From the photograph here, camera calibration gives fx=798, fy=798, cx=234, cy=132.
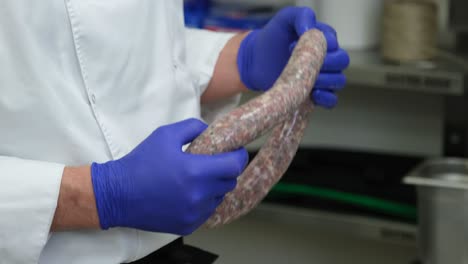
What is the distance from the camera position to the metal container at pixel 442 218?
1.36 meters

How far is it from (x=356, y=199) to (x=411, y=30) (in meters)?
0.36

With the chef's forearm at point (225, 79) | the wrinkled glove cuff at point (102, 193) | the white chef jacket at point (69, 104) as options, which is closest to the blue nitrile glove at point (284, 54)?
the chef's forearm at point (225, 79)

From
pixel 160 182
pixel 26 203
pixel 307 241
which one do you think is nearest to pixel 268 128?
pixel 160 182

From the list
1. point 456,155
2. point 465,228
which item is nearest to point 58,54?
point 465,228

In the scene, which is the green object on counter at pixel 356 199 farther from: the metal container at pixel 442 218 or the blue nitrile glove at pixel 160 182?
the blue nitrile glove at pixel 160 182

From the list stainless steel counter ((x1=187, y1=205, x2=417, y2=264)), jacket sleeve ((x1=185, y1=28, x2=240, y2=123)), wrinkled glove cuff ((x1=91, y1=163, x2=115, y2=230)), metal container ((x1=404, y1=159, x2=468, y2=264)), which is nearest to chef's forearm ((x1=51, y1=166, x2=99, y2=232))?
wrinkled glove cuff ((x1=91, y1=163, x2=115, y2=230))

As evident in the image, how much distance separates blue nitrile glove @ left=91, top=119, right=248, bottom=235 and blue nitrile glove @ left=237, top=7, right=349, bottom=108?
277 millimetres

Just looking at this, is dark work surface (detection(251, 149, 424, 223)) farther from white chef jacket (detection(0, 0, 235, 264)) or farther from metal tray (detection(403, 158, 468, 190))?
white chef jacket (detection(0, 0, 235, 264))

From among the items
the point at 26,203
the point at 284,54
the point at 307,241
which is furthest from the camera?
the point at 307,241

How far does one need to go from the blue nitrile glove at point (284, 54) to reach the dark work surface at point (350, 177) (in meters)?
0.54

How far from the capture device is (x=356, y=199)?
1.61m

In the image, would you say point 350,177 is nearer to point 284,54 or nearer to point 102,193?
point 284,54

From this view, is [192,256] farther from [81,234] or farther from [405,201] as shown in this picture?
[405,201]

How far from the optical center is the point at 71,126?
84 cm
